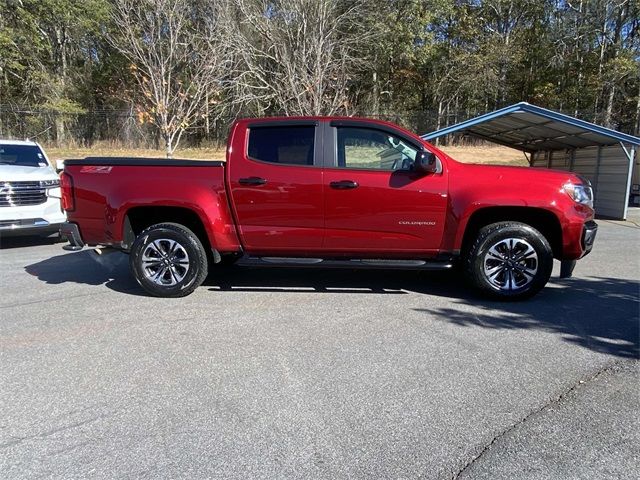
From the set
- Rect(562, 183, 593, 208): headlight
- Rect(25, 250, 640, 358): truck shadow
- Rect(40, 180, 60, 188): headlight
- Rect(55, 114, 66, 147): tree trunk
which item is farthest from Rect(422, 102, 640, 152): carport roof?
Rect(55, 114, 66, 147): tree trunk

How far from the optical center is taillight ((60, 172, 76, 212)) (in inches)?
222

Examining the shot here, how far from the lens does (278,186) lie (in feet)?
17.9

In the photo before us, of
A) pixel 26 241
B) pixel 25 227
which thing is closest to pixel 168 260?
pixel 25 227

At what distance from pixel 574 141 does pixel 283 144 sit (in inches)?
504

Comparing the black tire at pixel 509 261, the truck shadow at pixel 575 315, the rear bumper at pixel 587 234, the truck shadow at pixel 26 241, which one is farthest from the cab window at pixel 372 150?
the truck shadow at pixel 26 241

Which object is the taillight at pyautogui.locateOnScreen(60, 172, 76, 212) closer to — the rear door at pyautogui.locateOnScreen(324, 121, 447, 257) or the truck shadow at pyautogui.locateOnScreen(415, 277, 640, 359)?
the rear door at pyautogui.locateOnScreen(324, 121, 447, 257)

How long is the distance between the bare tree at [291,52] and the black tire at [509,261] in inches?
577

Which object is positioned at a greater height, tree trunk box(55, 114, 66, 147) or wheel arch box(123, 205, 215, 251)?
tree trunk box(55, 114, 66, 147)

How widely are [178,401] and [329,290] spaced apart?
9.52ft

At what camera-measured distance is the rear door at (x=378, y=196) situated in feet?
17.7

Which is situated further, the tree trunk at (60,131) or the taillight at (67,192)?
the tree trunk at (60,131)

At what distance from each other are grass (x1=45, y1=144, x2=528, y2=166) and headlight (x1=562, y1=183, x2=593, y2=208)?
1891 centimetres

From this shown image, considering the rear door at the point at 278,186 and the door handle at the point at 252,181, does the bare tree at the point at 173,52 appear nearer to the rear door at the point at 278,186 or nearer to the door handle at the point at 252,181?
the rear door at the point at 278,186

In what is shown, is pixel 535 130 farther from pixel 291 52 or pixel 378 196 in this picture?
pixel 378 196
